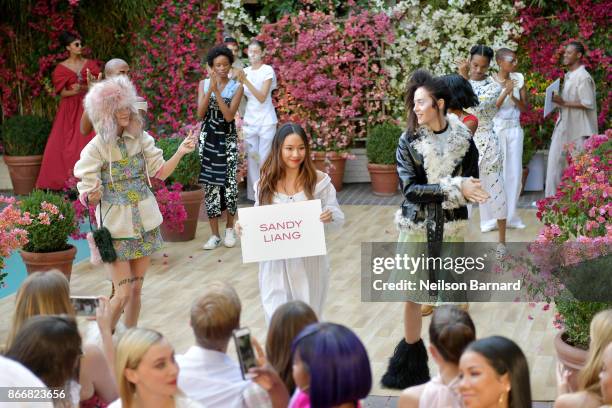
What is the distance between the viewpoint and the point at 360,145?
12.4 metres

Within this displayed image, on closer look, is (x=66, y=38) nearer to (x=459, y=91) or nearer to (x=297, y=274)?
(x=459, y=91)

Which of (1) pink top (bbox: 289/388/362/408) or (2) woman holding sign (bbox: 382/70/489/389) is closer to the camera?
(1) pink top (bbox: 289/388/362/408)

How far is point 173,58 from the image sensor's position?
11781mm

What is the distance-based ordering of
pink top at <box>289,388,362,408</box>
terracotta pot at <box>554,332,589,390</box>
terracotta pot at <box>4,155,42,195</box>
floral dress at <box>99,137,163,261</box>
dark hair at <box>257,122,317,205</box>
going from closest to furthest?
pink top at <box>289,388,362,408</box>, terracotta pot at <box>554,332,589,390</box>, dark hair at <box>257,122,317,205</box>, floral dress at <box>99,137,163,261</box>, terracotta pot at <box>4,155,42,195</box>

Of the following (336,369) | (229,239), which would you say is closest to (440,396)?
(336,369)

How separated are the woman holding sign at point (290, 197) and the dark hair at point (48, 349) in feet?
6.81

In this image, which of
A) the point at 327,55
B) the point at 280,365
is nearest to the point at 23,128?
the point at 327,55

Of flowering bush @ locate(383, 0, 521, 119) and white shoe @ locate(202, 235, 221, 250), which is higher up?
flowering bush @ locate(383, 0, 521, 119)

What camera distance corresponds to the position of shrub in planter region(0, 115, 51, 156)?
11906 millimetres

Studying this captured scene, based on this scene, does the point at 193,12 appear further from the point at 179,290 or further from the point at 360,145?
the point at 179,290

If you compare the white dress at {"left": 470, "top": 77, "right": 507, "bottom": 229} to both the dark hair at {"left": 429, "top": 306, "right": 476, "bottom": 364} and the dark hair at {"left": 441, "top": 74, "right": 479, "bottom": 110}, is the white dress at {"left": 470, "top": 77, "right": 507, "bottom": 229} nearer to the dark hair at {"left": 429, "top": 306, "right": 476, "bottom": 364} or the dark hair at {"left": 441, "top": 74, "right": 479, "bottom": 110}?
the dark hair at {"left": 441, "top": 74, "right": 479, "bottom": 110}

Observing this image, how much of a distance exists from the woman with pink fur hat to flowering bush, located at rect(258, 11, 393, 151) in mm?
5572

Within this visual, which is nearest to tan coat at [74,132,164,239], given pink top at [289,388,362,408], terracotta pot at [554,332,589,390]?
terracotta pot at [554,332,589,390]

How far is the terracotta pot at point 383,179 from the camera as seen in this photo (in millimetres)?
11227
